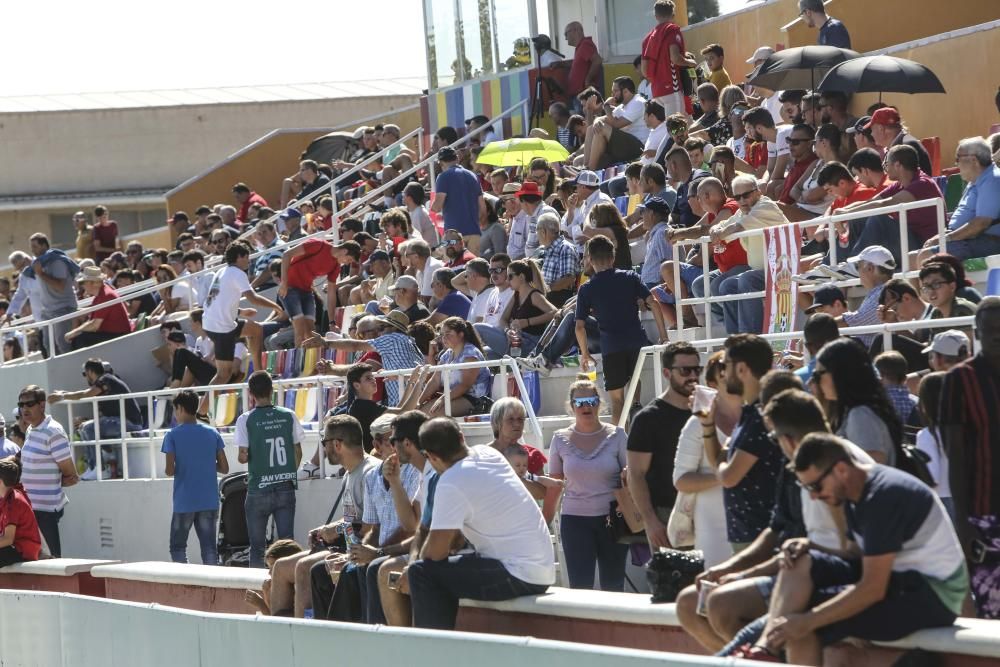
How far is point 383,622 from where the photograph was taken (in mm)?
8922

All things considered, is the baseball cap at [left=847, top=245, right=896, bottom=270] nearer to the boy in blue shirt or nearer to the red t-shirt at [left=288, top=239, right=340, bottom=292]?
the boy in blue shirt

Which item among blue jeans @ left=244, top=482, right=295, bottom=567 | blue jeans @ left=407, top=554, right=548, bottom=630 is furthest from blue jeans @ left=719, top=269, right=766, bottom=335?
blue jeans @ left=407, top=554, right=548, bottom=630

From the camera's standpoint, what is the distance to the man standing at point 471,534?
26.9 feet

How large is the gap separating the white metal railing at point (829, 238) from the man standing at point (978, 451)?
3.52 metres

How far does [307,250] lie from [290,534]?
5.53m

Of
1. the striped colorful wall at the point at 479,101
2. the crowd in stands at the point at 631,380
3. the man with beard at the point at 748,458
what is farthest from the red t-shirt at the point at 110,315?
the man with beard at the point at 748,458

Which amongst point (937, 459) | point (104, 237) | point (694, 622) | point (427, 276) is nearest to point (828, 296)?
point (937, 459)

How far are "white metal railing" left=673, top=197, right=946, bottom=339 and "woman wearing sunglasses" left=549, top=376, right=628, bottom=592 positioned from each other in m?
1.92

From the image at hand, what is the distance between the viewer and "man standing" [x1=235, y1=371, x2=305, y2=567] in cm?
A: 1342

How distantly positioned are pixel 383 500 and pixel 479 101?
16103mm

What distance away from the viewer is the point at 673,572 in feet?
24.7

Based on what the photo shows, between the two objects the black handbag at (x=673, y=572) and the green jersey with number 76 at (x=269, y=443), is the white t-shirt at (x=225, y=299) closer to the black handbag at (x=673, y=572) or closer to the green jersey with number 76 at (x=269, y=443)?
the green jersey with number 76 at (x=269, y=443)

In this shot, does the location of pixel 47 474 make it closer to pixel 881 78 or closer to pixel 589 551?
pixel 589 551

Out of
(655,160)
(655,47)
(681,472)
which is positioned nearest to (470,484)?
(681,472)
